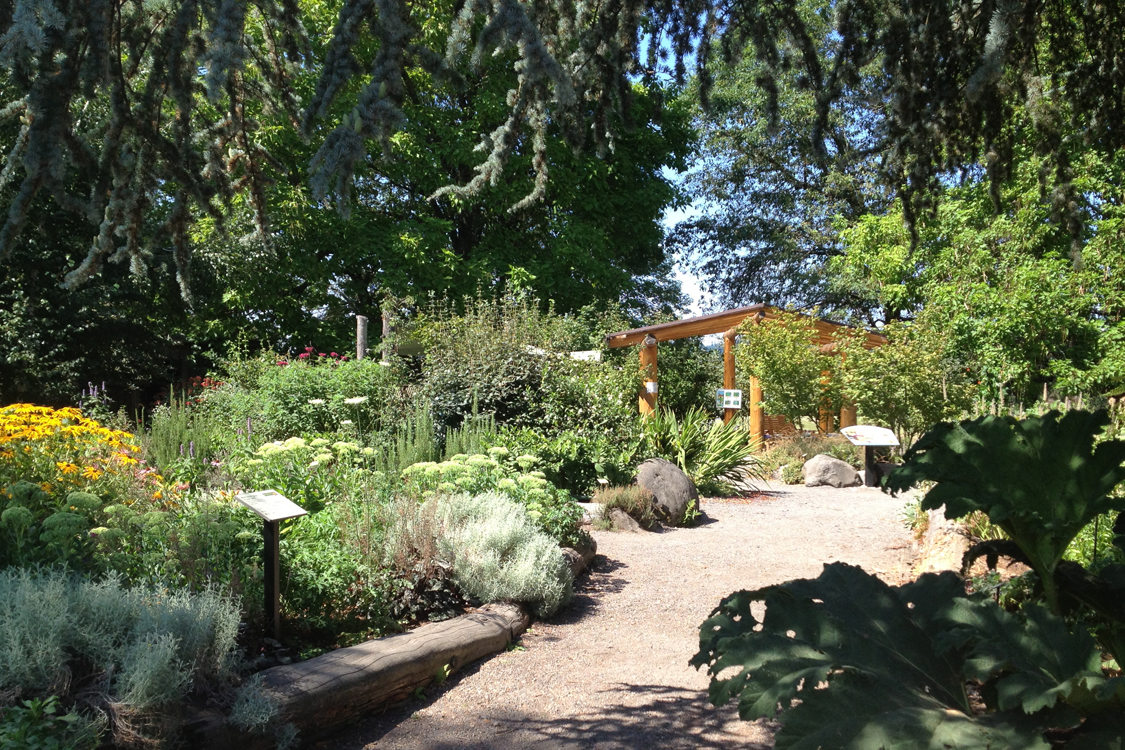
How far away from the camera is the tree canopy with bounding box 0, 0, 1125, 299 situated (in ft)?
7.93

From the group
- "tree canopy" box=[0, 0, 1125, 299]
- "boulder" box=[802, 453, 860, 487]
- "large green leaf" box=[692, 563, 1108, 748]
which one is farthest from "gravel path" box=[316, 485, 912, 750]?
"boulder" box=[802, 453, 860, 487]

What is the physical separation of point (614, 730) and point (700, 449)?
808cm

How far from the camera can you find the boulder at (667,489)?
337 inches

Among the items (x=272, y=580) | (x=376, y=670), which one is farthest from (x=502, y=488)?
(x=376, y=670)

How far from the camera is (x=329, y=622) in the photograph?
4121 mm

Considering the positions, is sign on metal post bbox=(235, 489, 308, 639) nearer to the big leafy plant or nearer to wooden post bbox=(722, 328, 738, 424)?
Result: the big leafy plant

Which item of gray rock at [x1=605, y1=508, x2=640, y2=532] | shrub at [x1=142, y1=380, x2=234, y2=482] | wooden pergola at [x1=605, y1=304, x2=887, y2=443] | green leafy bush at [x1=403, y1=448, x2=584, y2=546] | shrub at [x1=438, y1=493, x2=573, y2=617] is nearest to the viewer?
shrub at [x1=438, y1=493, x2=573, y2=617]

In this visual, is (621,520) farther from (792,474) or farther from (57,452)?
(792,474)

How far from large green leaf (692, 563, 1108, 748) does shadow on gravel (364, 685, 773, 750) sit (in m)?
1.08

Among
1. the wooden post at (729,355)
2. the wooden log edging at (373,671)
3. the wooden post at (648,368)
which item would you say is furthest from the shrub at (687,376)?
the wooden log edging at (373,671)

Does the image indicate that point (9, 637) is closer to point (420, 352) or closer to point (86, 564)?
point (86, 564)

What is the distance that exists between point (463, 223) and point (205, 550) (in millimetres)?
16966

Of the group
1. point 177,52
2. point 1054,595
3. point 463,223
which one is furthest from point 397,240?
point 1054,595

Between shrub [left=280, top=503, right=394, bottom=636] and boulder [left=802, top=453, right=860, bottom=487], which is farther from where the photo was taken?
boulder [left=802, top=453, right=860, bottom=487]
